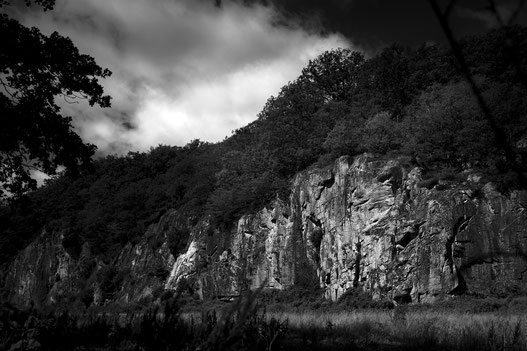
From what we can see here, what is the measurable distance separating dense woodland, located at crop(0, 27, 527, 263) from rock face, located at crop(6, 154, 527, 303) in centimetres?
162

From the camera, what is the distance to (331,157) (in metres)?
32.0

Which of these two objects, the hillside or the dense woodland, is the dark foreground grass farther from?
the dense woodland

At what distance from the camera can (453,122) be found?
28.0 m

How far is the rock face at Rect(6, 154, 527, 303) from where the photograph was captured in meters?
20.8

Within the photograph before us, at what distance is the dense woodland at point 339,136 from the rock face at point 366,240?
5.33 ft

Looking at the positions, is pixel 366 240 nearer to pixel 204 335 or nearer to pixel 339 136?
pixel 339 136

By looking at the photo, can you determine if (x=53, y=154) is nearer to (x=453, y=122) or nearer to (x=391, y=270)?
(x=391, y=270)

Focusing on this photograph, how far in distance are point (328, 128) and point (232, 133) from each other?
24.3m

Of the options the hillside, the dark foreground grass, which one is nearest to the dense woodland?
the hillside

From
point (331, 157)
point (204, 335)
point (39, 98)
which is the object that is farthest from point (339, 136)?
point (204, 335)

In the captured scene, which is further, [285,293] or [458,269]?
[285,293]

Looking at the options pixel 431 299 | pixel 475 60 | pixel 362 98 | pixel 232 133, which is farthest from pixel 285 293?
pixel 232 133

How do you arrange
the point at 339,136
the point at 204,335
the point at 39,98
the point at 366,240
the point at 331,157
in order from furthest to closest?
the point at 339,136, the point at 331,157, the point at 366,240, the point at 39,98, the point at 204,335

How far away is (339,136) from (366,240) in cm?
1050
